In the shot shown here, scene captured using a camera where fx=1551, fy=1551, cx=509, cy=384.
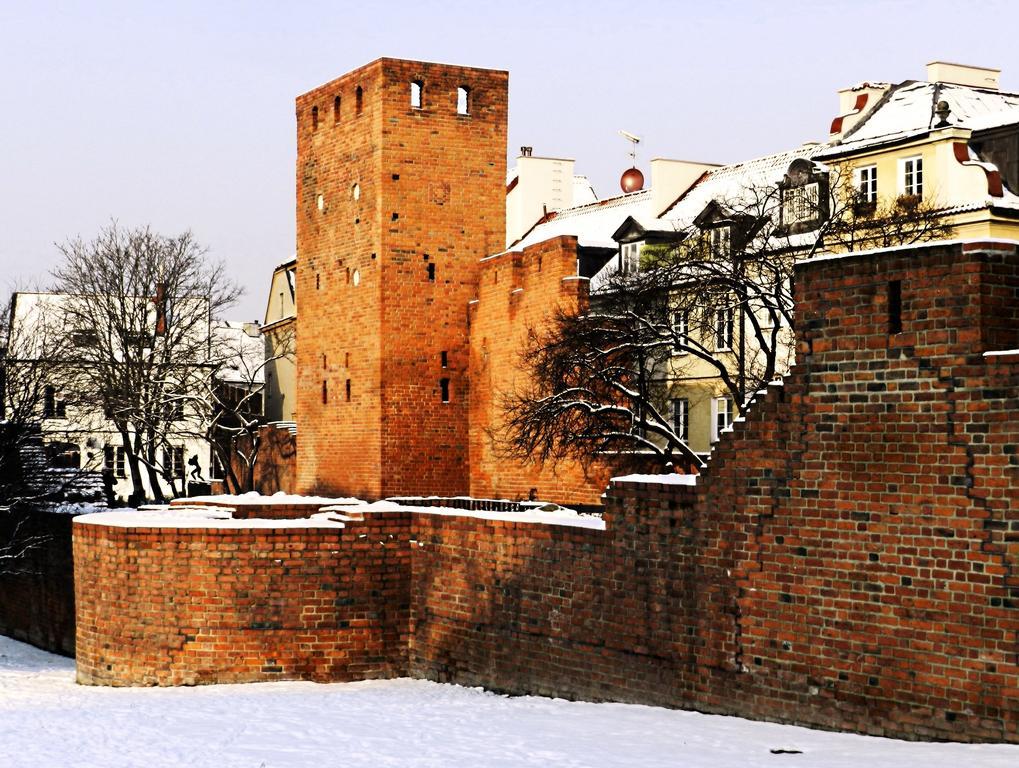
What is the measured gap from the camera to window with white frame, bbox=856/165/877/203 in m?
30.5

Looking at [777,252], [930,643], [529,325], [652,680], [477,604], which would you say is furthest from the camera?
[529,325]

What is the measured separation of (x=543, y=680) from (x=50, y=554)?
46.2ft

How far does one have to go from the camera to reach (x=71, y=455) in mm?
39375

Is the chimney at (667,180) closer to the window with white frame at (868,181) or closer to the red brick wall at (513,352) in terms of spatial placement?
the red brick wall at (513,352)

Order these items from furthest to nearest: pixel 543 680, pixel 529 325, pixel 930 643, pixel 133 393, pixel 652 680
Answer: pixel 133 393
pixel 529 325
pixel 543 680
pixel 652 680
pixel 930 643

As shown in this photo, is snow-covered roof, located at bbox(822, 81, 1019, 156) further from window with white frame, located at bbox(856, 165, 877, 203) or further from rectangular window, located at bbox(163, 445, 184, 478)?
rectangular window, located at bbox(163, 445, 184, 478)

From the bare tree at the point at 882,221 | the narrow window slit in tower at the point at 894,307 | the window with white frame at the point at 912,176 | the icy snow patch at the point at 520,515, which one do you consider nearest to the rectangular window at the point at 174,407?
the bare tree at the point at 882,221

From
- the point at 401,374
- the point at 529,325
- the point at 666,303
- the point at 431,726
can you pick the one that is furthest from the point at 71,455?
the point at 431,726

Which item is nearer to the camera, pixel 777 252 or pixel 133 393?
pixel 777 252

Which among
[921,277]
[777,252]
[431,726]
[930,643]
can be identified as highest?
[777,252]

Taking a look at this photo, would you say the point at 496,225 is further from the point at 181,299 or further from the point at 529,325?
the point at 181,299

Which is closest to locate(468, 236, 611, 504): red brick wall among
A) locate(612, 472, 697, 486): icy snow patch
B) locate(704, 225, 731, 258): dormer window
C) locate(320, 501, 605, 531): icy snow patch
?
locate(704, 225, 731, 258): dormer window

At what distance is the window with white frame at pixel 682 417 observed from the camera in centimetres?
3383

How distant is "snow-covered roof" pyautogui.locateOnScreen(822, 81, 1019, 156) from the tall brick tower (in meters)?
7.75
